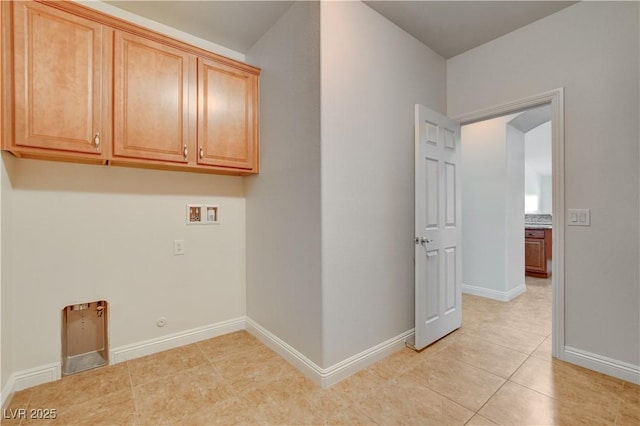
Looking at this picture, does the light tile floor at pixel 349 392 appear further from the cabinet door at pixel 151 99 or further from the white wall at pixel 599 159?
the cabinet door at pixel 151 99

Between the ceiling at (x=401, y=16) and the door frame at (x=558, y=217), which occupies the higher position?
the ceiling at (x=401, y=16)

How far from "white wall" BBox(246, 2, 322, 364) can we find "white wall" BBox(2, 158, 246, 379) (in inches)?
12.0

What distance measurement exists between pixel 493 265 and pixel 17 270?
15.0ft

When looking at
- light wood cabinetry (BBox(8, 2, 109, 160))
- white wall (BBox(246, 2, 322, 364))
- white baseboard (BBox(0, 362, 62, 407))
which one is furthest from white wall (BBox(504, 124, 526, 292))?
white baseboard (BBox(0, 362, 62, 407))

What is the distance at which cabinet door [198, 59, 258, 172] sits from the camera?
7.82ft

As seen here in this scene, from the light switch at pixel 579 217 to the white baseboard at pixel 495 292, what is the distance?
71.5 inches

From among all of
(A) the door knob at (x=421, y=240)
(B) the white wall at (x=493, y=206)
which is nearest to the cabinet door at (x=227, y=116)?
(A) the door knob at (x=421, y=240)

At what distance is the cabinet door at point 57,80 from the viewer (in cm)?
172

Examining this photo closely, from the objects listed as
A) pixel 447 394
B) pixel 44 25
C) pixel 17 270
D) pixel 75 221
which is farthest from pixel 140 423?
pixel 44 25

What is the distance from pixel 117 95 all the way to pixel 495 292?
14.4ft

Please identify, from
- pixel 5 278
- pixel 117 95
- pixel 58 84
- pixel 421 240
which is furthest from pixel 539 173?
pixel 5 278

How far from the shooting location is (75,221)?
210 cm

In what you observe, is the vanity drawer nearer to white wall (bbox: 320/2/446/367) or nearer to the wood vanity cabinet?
the wood vanity cabinet

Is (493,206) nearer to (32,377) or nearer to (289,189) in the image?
(289,189)
